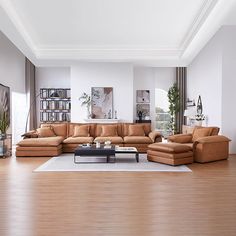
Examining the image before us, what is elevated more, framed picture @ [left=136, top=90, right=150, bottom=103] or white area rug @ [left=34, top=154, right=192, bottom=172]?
framed picture @ [left=136, top=90, right=150, bottom=103]

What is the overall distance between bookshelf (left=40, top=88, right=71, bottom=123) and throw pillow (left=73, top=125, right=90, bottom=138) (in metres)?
3.86

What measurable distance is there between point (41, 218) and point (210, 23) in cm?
593

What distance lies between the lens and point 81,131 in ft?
29.3

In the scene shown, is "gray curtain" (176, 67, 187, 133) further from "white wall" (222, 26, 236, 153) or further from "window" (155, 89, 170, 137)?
"white wall" (222, 26, 236, 153)

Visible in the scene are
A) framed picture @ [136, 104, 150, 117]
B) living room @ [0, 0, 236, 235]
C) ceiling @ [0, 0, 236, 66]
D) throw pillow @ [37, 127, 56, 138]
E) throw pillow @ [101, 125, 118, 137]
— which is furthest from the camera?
framed picture @ [136, 104, 150, 117]

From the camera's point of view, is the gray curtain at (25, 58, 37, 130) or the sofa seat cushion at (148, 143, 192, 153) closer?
the sofa seat cushion at (148, 143, 192, 153)

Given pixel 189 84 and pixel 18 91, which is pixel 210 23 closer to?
pixel 189 84

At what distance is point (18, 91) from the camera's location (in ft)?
37.9

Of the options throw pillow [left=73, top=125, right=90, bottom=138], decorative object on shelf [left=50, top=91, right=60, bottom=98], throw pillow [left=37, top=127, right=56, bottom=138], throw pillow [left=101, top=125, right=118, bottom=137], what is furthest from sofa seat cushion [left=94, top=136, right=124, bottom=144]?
decorative object on shelf [left=50, top=91, right=60, bottom=98]

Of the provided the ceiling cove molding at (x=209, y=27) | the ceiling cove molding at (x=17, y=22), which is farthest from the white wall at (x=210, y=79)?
the ceiling cove molding at (x=17, y=22)

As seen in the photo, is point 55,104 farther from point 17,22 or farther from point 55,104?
point 17,22

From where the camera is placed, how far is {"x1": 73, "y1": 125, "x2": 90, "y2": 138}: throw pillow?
890cm

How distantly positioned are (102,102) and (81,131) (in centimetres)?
198

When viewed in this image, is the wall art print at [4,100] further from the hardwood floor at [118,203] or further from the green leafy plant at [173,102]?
the green leafy plant at [173,102]
